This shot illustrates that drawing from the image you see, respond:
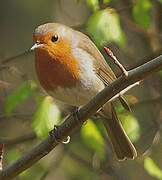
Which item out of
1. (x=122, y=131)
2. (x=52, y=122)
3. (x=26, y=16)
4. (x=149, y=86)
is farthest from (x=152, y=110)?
(x=26, y=16)

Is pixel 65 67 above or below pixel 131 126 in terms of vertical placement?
above

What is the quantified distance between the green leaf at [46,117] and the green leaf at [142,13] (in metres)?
0.80

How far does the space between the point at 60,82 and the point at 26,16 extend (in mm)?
3213

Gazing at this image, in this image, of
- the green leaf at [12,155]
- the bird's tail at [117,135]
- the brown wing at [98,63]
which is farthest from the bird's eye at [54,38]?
the green leaf at [12,155]

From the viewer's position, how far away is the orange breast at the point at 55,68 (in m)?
3.99

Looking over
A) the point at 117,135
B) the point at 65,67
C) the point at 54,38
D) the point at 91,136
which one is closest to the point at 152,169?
the point at 117,135

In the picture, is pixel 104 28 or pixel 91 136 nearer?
pixel 104 28

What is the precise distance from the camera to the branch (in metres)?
2.83

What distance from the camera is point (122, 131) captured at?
14.8 ft

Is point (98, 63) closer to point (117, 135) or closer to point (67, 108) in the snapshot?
point (67, 108)

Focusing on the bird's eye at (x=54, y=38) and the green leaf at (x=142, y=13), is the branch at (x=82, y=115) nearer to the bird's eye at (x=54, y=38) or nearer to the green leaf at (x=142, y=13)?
the bird's eye at (x=54, y=38)

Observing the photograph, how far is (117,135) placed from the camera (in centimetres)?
456

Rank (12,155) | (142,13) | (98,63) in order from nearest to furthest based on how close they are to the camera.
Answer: (98,63), (142,13), (12,155)

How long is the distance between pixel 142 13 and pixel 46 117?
97 cm
